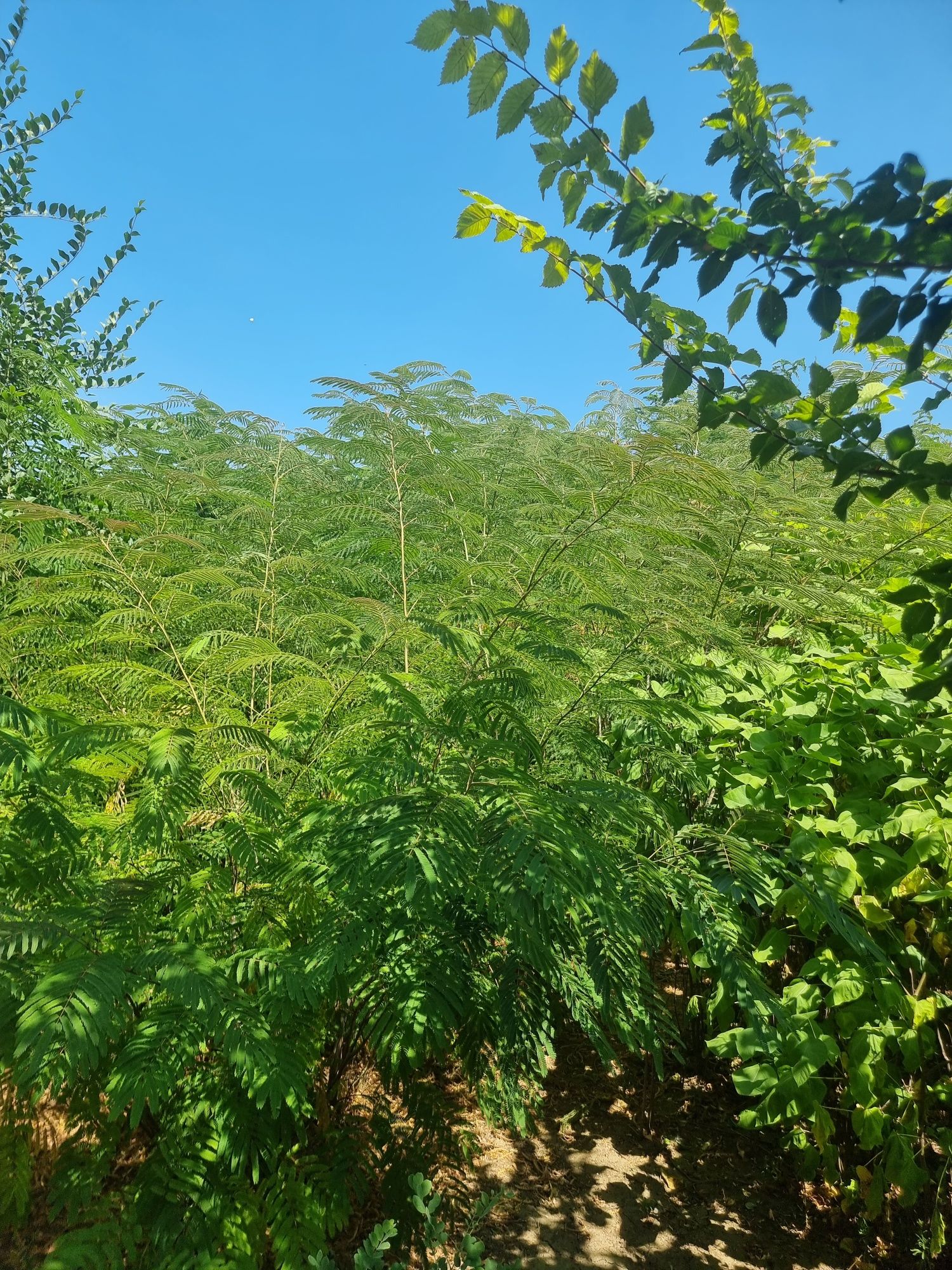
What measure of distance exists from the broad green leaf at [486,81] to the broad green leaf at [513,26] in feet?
0.06

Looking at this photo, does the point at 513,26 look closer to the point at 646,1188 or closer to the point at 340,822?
the point at 340,822

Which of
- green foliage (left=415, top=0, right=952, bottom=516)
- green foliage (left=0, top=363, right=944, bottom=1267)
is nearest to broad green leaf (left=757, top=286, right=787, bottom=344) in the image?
green foliage (left=415, top=0, right=952, bottom=516)

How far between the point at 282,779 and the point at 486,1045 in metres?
0.94

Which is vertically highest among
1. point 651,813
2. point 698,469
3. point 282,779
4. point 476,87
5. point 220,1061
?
point 698,469

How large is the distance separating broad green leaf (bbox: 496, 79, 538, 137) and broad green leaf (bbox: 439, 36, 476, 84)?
0.18 feet

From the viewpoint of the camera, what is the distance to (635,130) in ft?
3.17

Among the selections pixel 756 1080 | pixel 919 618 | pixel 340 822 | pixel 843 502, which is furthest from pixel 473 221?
pixel 756 1080

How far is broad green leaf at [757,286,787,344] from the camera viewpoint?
95cm

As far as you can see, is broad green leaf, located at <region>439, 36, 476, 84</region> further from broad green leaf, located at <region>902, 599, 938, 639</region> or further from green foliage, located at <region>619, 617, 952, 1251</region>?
green foliage, located at <region>619, 617, 952, 1251</region>

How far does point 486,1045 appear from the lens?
2117mm

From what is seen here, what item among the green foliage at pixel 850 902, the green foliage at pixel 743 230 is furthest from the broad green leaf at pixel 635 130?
the green foliage at pixel 850 902

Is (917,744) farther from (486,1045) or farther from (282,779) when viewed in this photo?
(282,779)

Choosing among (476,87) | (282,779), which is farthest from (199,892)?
(476,87)

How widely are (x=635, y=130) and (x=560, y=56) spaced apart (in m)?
0.13
